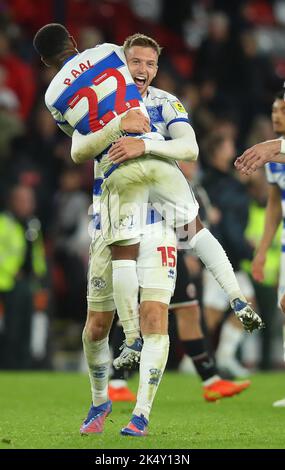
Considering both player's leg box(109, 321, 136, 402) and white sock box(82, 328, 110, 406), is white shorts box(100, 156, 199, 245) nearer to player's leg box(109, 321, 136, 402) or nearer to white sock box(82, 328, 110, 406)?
white sock box(82, 328, 110, 406)

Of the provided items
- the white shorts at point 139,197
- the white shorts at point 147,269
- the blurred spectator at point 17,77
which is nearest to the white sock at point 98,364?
the white shorts at point 147,269

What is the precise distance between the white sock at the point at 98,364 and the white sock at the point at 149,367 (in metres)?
0.49

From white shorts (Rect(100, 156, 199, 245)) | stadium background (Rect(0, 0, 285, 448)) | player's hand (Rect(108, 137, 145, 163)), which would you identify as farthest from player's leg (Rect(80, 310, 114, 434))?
stadium background (Rect(0, 0, 285, 448))

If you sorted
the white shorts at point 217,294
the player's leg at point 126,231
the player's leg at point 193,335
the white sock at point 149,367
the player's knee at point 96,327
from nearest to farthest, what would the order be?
1. the white sock at point 149,367
2. the player's leg at point 126,231
3. the player's knee at point 96,327
4. the player's leg at point 193,335
5. the white shorts at point 217,294

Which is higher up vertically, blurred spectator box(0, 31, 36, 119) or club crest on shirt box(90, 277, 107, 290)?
blurred spectator box(0, 31, 36, 119)

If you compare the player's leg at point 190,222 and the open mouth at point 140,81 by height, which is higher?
the open mouth at point 140,81

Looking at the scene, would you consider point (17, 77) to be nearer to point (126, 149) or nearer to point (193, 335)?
point (193, 335)

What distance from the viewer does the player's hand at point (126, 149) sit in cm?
659

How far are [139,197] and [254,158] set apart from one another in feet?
2.36

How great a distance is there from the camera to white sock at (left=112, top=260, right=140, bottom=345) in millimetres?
6668

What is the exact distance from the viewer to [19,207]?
1437cm

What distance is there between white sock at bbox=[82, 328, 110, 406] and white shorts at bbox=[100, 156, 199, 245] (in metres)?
0.64

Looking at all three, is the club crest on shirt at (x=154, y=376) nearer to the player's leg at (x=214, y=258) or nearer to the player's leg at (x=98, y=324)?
the player's leg at (x=98, y=324)
